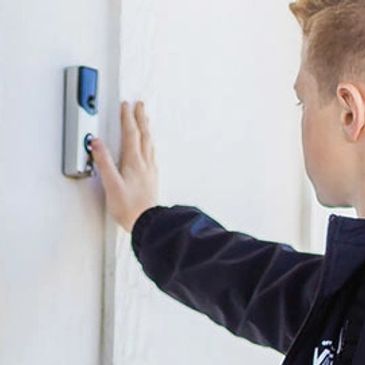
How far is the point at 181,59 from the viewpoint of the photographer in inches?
42.2

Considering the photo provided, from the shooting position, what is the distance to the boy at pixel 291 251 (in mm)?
820

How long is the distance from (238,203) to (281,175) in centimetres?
14

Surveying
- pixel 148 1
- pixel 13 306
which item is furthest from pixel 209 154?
pixel 13 306

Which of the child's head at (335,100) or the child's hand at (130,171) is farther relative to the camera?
the child's hand at (130,171)

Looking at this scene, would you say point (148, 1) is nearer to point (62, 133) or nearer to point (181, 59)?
point (181, 59)

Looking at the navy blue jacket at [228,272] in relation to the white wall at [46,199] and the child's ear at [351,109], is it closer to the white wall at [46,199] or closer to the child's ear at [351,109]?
the white wall at [46,199]

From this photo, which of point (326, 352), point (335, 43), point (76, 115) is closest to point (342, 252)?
point (326, 352)

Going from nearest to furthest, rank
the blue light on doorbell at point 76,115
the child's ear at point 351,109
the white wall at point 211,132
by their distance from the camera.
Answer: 1. the child's ear at point 351,109
2. the blue light on doorbell at point 76,115
3. the white wall at point 211,132

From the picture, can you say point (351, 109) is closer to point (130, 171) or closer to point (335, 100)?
point (335, 100)

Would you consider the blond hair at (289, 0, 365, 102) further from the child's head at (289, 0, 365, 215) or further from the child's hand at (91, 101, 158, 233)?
the child's hand at (91, 101, 158, 233)

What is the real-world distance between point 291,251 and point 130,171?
0.67 ft

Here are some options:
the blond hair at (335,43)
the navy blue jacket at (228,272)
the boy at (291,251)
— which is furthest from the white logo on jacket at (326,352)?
the blond hair at (335,43)

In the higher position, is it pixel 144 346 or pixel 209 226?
pixel 209 226

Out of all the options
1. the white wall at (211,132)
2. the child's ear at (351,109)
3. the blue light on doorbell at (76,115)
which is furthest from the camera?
the white wall at (211,132)
